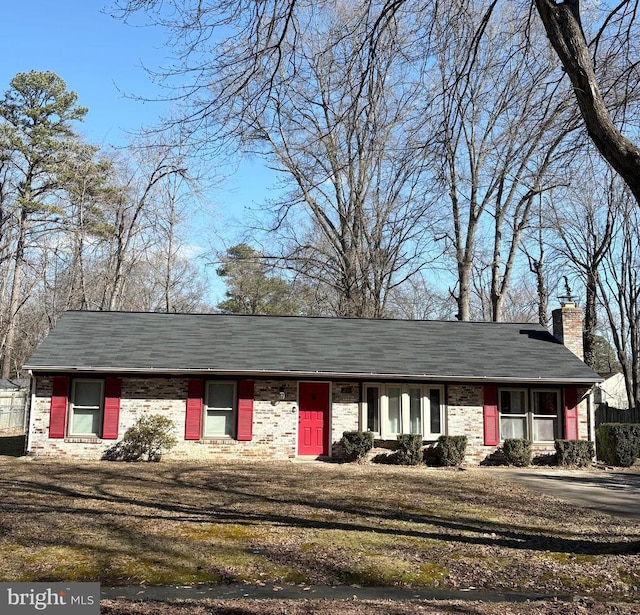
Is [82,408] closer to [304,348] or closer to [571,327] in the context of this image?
[304,348]

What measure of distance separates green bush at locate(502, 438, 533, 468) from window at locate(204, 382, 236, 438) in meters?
7.25

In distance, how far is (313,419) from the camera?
17.2 meters

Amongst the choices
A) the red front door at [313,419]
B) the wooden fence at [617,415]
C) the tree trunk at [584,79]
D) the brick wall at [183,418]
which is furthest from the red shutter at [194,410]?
the wooden fence at [617,415]

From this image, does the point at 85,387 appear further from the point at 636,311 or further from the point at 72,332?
the point at 636,311

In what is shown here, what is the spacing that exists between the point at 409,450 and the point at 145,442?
668 centimetres

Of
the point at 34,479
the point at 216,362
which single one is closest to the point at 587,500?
the point at 216,362

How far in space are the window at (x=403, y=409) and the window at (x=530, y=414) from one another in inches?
71.9

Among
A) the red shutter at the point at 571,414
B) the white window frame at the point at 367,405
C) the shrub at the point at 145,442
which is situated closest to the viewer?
the shrub at the point at 145,442

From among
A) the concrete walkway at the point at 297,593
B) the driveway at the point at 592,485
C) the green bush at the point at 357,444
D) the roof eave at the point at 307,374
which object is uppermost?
the roof eave at the point at 307,374

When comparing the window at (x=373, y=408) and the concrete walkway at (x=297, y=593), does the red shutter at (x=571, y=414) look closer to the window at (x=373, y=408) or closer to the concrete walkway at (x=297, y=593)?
the window at (x=373, y=408)

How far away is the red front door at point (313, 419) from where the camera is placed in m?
17.1

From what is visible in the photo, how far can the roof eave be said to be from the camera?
16.0m

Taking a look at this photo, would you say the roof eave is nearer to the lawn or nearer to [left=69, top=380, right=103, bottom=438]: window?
[left=69, top=380, right=103, bottom=438]: window

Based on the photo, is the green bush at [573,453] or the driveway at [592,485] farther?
the green bush at [573,453]
